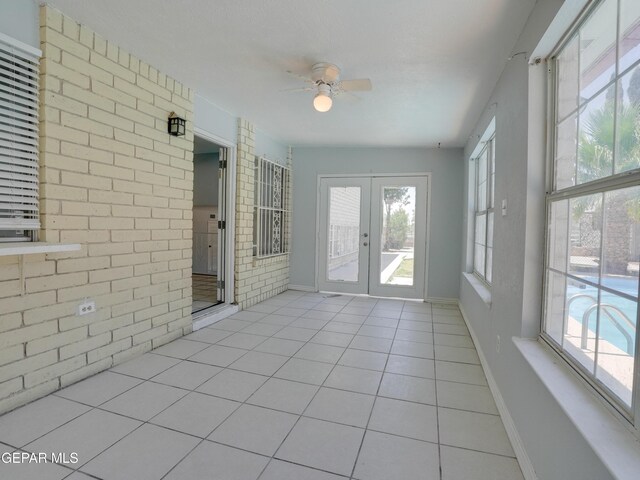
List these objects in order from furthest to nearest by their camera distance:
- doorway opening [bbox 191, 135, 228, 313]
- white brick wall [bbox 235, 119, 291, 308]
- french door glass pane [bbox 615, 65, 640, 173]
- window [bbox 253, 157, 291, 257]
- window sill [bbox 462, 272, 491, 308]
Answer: doorway opening [bbox 191, 135, 228, 313]
window [bbox 253, 157, 291, 257]
white brick wall [bbox 235, 119, 291, 308]
window sill [bbox 462, 272, 491, 308]
french door glass pane [bbox 615, 65, 640, 173]

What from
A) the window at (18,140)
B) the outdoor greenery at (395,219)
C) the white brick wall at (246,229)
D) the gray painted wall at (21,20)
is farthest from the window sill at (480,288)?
the gray painted wall at (21,20)

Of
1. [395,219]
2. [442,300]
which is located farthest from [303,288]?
[442,300]

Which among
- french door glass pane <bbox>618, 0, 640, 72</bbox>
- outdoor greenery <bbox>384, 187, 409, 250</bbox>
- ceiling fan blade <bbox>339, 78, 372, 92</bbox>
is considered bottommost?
outdoor greenery <bbox>384, 187, 409, 250</bbox>

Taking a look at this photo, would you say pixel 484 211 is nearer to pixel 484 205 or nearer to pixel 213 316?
pixel 484 205

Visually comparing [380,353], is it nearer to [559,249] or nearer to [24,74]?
[559,249]

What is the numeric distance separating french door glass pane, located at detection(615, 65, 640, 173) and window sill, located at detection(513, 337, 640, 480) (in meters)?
0.86

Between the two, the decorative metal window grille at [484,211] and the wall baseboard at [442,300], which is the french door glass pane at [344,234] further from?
the decorative metal window grille at [484,211]

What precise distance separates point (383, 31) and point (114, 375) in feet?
10.6

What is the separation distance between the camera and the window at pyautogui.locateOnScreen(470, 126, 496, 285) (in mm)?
3460

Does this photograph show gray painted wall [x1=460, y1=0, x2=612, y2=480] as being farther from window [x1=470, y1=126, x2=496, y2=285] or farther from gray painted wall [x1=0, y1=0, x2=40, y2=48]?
gray painted wall [x1=0, y1=0, x2=40, y2=48]

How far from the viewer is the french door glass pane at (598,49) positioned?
129 centimetres

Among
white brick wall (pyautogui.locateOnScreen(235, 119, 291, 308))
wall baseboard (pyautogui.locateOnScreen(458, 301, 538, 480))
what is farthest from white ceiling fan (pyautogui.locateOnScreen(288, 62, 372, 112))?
wall baseboard (pyautogui.locateOnScreen(458, 301, 538, 480))

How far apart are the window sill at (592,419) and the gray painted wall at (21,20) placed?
3.46m

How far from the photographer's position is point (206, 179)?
6.76m
